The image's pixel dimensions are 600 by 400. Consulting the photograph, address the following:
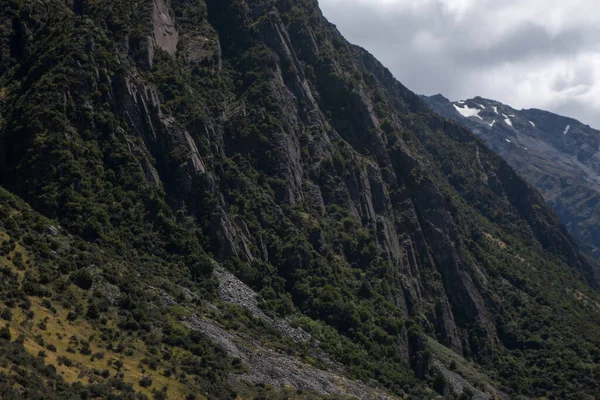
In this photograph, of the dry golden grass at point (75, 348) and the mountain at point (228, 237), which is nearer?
the dry golden grass at point (75, 348)

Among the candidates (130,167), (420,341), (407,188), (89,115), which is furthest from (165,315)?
(407,188)

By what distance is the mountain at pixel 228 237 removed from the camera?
7738 centimetres

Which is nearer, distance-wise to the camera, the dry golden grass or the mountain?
the dry golden grass

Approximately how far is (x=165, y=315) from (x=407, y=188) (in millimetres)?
108500

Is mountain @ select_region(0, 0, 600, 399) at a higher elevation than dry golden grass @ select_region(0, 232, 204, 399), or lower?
higher

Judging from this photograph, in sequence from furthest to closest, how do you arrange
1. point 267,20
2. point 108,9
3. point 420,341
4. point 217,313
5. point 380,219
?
1. point 267,20
2. point 380,219
3. point 108,9
4. point 420,341
5. point 217,313

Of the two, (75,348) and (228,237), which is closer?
(75,348)

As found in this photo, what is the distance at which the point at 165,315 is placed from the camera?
86.9 m

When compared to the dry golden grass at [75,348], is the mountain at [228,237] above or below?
above

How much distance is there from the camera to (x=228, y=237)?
12000 cm

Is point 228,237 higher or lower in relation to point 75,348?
higher

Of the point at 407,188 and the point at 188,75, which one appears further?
the point at 407,188

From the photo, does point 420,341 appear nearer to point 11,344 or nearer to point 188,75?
point 188,75

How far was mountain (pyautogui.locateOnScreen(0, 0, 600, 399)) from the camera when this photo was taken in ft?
254
